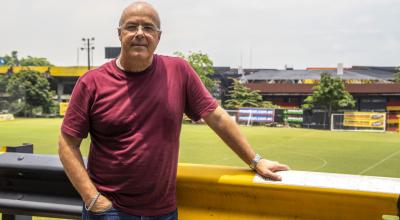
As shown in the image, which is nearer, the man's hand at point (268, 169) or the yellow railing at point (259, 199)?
the yellow railing at point (259, 199)

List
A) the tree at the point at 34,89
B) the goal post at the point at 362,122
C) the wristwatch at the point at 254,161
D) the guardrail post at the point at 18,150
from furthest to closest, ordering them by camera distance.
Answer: the tree at the point at 34,89 < the goal post at the point at 362,122 < the guardrail post at the point at 18,150 < the wristwatch at the point at 254,161

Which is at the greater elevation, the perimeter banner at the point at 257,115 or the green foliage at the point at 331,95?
the green foliage at the point at 331,95

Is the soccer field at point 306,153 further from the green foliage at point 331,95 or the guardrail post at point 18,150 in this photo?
the green foliage at point 331,95

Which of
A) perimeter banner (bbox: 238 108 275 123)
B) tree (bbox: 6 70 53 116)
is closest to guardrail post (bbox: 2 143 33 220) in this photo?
perimeter banner (bbox: 238 108 275 123)

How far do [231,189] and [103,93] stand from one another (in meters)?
0.81

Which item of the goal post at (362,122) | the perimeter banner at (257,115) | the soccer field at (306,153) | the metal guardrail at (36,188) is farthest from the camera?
the perimeter banner at (257,115)

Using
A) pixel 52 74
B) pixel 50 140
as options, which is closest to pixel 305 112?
pixel 50 140

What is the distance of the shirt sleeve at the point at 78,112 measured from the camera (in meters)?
2.53

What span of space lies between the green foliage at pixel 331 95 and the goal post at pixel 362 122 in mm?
14573

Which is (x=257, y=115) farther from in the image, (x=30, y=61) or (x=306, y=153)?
(x=30, y=61)

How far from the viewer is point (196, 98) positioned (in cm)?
269

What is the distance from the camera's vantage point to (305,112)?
1431 inches

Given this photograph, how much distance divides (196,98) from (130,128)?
1.31 ft

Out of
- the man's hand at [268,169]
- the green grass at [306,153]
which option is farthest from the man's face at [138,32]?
the green grass at [306,153]
